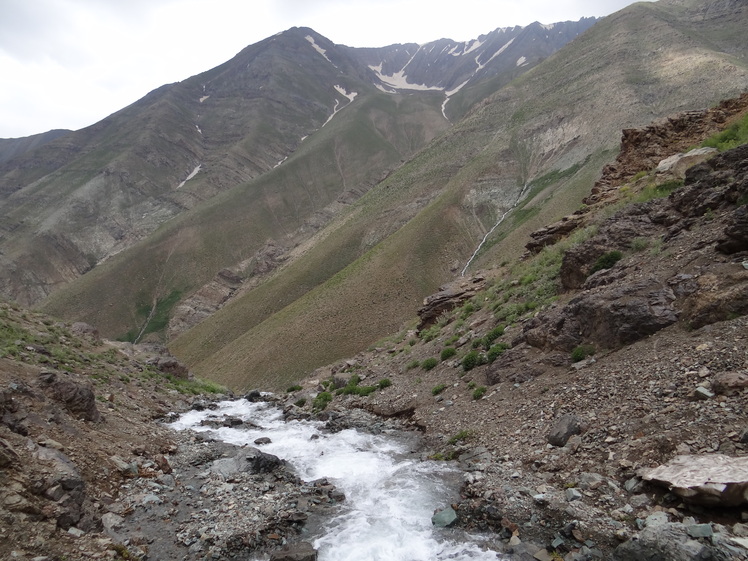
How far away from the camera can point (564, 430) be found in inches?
422

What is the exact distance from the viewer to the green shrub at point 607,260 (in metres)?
17.0

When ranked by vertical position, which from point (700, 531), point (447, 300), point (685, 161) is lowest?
point (447, 300)

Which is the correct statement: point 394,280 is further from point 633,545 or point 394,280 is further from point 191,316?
point 191,316

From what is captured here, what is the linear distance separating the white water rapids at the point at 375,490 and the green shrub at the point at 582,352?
5595mm

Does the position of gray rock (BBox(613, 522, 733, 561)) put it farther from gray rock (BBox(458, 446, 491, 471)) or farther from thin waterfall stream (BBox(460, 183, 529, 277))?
thin waterfall stream (BBox(460, 183, 529, 277))

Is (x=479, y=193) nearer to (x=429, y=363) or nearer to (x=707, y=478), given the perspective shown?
(x=429, y=363)

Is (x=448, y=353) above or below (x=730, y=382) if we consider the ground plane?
below

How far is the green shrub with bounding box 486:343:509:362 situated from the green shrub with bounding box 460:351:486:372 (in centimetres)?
34

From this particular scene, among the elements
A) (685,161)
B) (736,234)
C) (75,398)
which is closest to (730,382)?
(736,234)

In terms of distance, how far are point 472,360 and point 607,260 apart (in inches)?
276

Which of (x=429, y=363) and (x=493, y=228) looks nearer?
(x=429, y=363)

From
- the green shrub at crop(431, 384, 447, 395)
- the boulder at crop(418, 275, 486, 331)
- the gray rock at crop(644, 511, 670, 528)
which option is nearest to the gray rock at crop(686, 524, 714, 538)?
the gray rock at crop(644, 511, 670, 528)

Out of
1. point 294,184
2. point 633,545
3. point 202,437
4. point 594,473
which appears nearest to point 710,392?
point 594,473

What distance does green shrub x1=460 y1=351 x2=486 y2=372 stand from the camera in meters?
18.0
